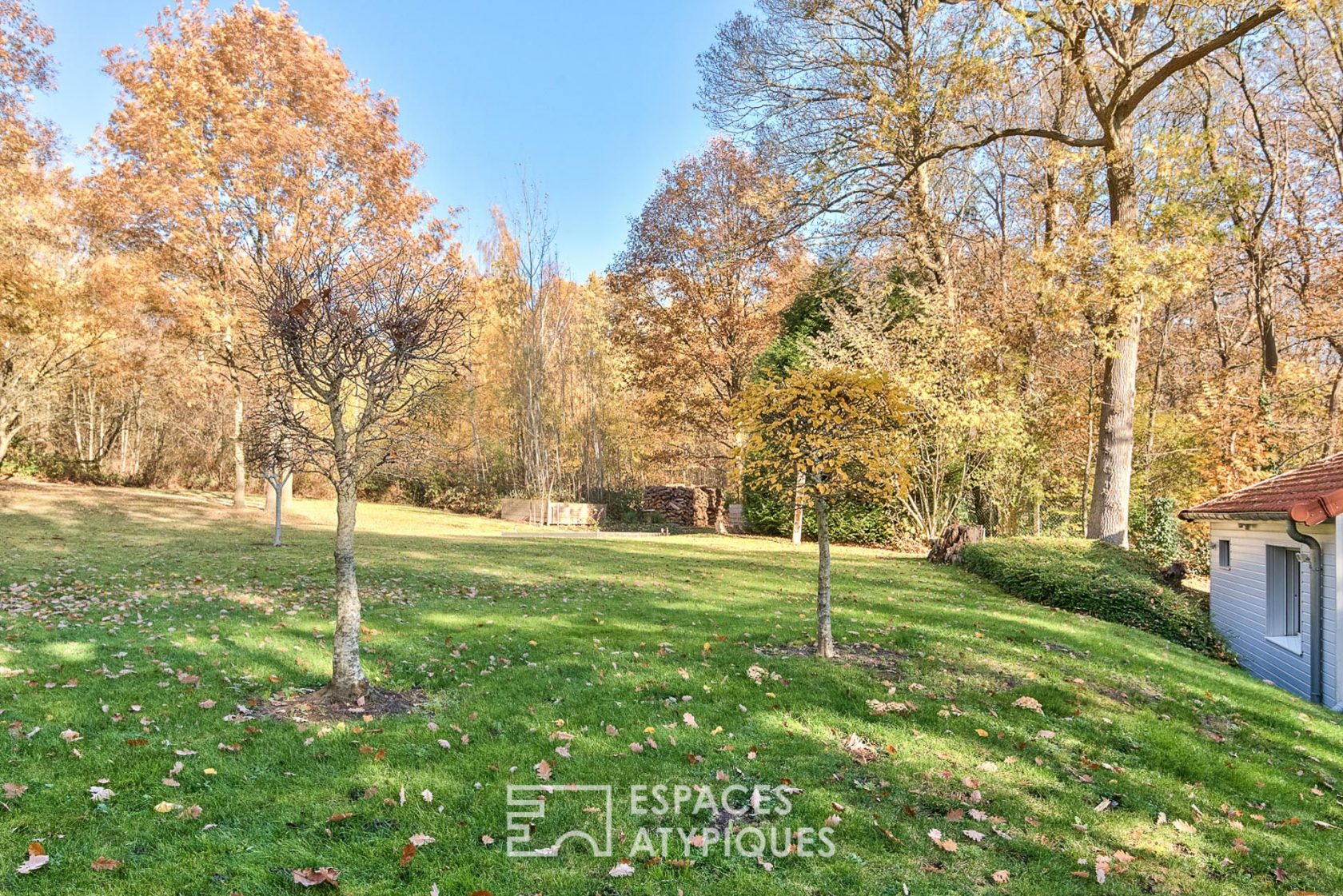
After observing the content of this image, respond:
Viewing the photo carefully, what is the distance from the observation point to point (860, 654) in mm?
6312

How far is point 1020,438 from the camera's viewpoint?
15.3 meters

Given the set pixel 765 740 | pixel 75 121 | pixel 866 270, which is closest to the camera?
pixel 765 740

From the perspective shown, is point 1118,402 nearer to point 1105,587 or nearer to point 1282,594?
point 1105,587

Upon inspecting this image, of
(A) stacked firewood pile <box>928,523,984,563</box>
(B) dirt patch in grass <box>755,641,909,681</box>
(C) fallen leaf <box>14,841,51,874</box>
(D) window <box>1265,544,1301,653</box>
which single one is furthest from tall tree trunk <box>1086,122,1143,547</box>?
(C) fallen leaf <box>14,841,51,874</box>

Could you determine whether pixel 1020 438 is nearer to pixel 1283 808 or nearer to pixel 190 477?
pixel 1283 808

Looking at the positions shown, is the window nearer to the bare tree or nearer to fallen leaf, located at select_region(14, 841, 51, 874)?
the bare tree

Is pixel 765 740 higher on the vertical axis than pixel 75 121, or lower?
lower

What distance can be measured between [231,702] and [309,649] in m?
1.33

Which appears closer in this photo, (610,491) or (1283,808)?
(1283,808)

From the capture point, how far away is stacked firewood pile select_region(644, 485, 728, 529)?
24172 millimetres

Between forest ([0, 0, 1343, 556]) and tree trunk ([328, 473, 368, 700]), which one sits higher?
forest ([0, 0, 1343, 556])

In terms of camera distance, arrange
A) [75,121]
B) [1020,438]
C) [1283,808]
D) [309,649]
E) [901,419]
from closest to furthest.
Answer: [1283,808], [309,649], [901,419], [1020,438], [75,121]

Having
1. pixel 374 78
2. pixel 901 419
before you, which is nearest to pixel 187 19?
pixel 374 78

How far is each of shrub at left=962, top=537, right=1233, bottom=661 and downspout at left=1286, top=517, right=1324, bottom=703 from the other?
1.88 meters
